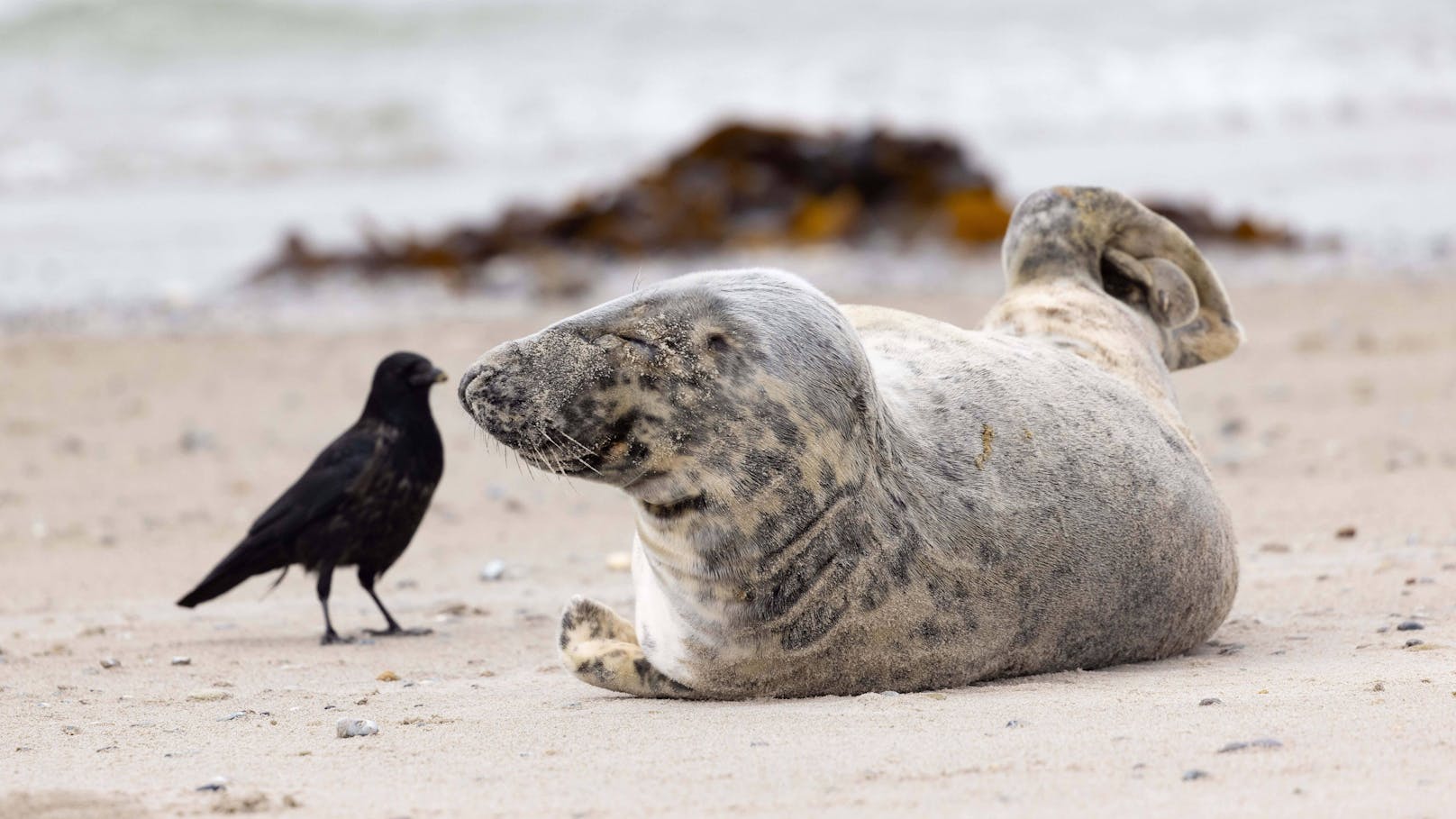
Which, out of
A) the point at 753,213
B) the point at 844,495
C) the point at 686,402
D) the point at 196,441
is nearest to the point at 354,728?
the point at 686,402

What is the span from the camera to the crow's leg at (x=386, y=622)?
5.84 meters

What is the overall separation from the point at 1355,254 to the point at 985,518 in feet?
40.1

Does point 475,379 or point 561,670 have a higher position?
point 475,379

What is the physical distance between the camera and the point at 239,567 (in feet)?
19.5

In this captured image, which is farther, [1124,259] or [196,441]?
[196,441]

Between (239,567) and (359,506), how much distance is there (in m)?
0.43

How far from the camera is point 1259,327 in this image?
11.9 metres

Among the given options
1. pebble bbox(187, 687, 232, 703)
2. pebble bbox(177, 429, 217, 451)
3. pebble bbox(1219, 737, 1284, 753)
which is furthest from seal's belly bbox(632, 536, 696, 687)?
pebble bbox(177, 429, 217, 451)

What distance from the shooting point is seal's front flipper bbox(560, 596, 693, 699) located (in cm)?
→ 427

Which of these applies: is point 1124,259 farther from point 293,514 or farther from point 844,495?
point 293,514

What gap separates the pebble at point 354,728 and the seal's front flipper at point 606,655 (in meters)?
0.57

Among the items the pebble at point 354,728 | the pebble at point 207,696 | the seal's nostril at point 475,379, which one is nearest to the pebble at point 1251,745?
the seal's nostril at point 475,379

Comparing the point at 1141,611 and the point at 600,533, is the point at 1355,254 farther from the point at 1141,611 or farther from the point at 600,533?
the point at 1141,611

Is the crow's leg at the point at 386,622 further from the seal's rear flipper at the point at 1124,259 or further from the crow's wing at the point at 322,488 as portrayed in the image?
the seal's rear flipper at the point at 1124,259
